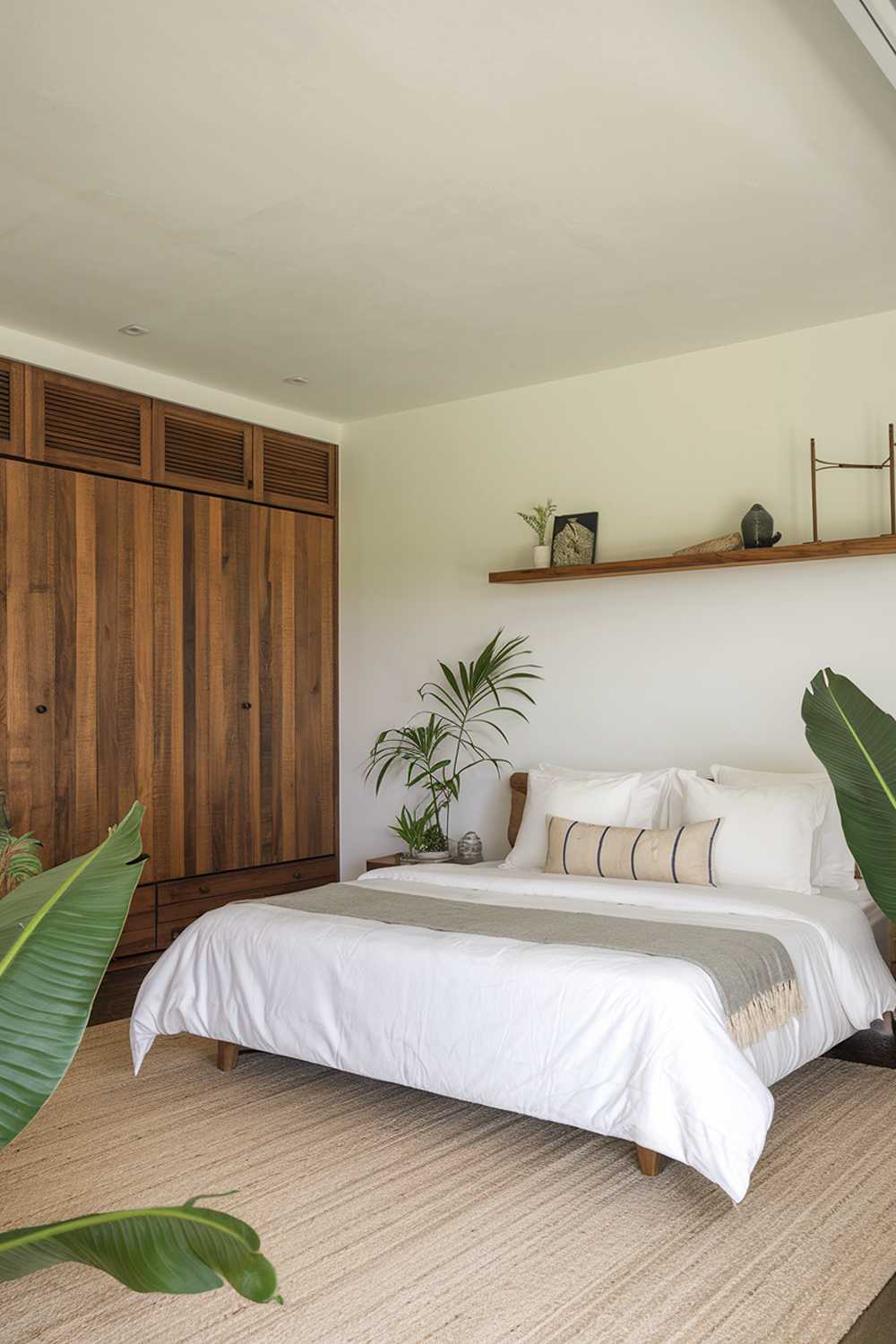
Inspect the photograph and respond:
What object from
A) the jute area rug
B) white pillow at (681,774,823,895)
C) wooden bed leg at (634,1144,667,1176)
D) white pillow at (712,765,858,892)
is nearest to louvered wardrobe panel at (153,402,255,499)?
the jute area rug

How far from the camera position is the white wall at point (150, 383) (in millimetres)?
4770

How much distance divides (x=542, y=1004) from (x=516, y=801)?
7.58 ft

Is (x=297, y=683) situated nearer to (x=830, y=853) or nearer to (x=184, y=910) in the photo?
(x=184, y=910)

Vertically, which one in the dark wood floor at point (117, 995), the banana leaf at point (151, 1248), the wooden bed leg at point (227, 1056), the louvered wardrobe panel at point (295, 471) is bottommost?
the dark wood floor at point (117, 995)

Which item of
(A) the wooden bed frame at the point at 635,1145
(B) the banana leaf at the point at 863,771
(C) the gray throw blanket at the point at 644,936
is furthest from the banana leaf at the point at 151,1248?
(C) the gray throw blanket at the point at 644,936

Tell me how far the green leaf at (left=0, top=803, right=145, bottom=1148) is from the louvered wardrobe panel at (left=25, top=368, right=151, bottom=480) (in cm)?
412

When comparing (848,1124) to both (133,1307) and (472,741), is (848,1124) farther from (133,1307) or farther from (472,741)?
(472,741)

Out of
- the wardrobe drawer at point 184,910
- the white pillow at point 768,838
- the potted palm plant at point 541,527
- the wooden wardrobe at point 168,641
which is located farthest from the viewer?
the potted palm plant at point 541,527

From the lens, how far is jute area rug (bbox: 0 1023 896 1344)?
7.22 ft

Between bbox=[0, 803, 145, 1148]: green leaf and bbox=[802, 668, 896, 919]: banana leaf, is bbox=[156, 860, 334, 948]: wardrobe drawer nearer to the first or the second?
bbox=[802, 668, 896, 919]: banana leaf

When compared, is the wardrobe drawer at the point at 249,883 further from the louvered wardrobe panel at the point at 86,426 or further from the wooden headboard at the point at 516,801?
the louvered wardrobe panel at the point at 86,426

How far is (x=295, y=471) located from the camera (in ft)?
19.6

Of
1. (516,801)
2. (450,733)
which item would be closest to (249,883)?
(450,733)

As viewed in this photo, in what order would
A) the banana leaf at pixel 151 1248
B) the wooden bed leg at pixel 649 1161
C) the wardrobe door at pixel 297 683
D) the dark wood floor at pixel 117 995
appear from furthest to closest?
the wardrobe door at pixel 297 683, the dark wood floor at pixel 117 995, the wooden bed leg at pixel 649 1161, the banana leaf at pixel 151 1248
